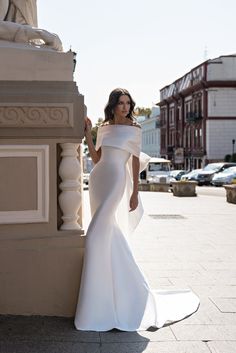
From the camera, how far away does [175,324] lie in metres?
4.29

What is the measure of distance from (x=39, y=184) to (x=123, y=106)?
37.3 inches

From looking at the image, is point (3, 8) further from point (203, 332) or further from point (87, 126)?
point (203, 332)

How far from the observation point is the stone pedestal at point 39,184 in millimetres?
4312

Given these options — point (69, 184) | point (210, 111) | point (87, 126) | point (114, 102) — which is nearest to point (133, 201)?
point (69, 184)

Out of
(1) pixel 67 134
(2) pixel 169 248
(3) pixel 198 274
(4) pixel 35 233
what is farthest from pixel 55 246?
(2) pixel 169 248

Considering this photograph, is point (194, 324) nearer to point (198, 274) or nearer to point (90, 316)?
point (90, 316)

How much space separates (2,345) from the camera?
147 inches

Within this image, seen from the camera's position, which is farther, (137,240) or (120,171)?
(137,240)

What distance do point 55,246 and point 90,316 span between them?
63 centimetres

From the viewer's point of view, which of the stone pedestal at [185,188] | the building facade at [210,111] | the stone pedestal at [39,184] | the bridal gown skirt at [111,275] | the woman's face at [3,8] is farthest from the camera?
the building facade at [210,111]

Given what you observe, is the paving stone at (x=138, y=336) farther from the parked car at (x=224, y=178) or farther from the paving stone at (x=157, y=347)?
the parked car at (x=224, y=178)

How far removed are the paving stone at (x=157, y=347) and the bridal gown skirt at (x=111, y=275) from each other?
316mm

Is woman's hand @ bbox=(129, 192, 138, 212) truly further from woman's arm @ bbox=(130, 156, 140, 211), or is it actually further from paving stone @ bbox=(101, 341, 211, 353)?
paving stone @ bbox=(101, 341, 211, 353)

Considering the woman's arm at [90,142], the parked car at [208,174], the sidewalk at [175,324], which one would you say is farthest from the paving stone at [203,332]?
the parked car at [208,174]
